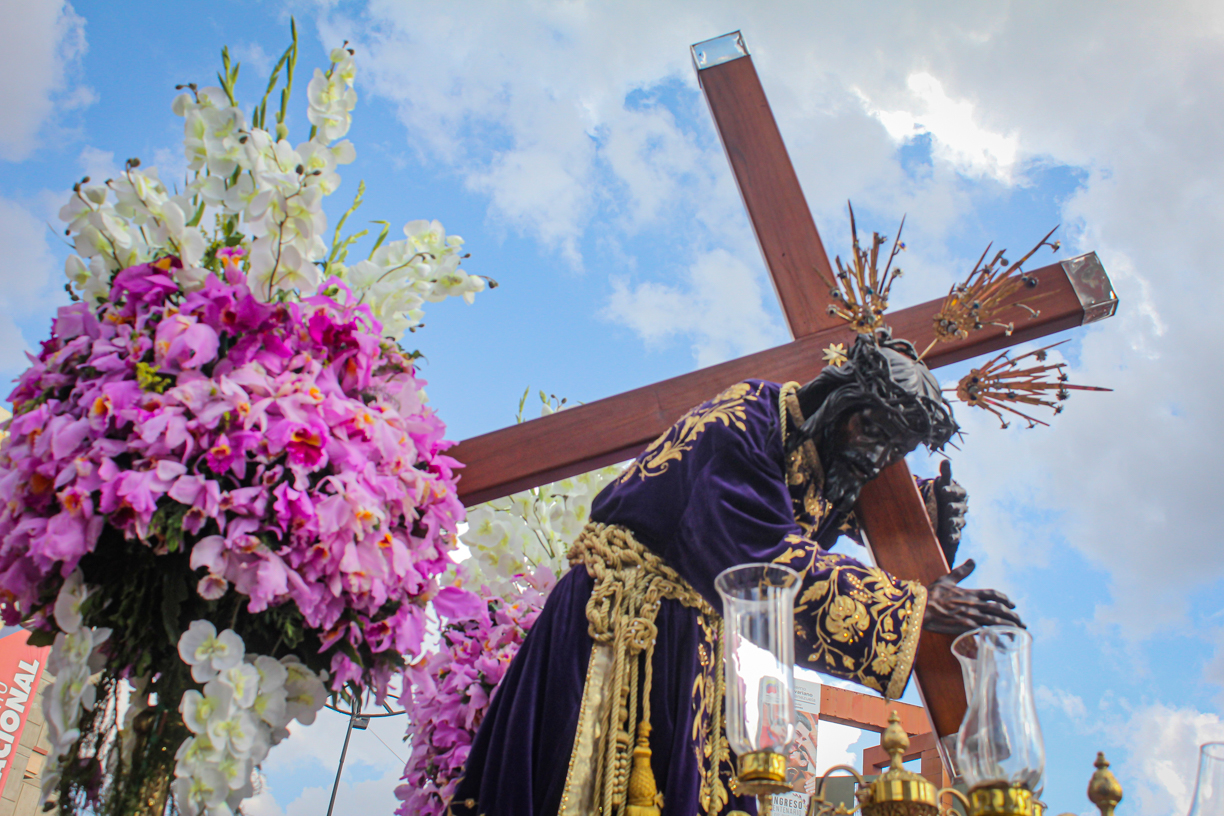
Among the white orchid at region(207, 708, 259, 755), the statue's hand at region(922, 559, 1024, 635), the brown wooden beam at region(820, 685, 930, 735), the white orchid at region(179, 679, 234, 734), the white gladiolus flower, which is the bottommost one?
the white orchid at region(207, 708, 259, 755)

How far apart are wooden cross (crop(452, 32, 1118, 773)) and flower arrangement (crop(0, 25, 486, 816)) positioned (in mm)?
884

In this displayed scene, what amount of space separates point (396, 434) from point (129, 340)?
1.42ft

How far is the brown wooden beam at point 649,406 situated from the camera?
259cm

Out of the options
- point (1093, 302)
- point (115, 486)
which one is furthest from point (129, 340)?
point (1093, 302)

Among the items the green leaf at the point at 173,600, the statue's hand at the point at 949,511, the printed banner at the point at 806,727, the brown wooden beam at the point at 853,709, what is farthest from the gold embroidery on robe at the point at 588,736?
the brown wooden beam at the point at 853,709

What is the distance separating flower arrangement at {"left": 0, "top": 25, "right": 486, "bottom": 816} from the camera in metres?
1.38

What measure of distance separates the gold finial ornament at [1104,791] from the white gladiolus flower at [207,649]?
1200 millimetres

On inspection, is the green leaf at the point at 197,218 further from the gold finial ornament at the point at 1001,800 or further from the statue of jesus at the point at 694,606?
the gold finial ornament at the point at 1001,800

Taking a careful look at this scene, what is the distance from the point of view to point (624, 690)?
1.96 metres

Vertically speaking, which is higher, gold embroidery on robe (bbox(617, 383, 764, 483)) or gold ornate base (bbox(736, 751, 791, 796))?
gold embroidery on robe (bbox(617, 383, 764, 483))

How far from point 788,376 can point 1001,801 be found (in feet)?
5.03

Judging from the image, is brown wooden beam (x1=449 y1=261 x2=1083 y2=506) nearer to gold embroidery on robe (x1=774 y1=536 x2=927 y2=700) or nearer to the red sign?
gold embroidery on robe (x1=774 y1=536 x2=927 y2=700)

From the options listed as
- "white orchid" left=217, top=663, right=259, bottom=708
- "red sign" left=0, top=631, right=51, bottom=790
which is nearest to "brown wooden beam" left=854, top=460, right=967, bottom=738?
"white orchid" left=217, top=663, right=259, bottom=708

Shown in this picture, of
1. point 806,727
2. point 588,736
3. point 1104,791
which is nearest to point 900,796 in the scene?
point 1104,791
